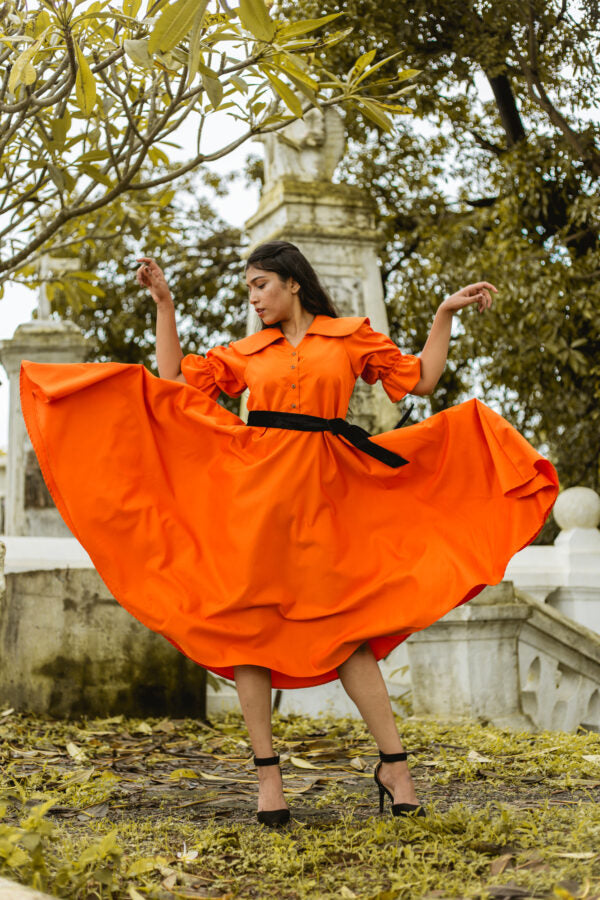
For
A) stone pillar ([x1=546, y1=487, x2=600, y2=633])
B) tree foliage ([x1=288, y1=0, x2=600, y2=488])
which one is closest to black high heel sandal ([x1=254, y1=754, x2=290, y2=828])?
stone pillar ([x1=546, y1=487, x2=600, y2=633])

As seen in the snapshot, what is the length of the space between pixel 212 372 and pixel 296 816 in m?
1.55

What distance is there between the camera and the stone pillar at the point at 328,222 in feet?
20.4

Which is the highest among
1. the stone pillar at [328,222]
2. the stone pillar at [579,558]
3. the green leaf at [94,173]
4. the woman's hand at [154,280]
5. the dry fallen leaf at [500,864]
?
the stone pillar at [328,222]

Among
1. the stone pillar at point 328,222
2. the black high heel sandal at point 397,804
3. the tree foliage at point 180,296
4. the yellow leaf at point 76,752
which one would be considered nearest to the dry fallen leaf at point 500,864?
the black high heel sandal at point 397,804

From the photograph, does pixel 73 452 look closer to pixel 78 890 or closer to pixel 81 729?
pixel 78 890

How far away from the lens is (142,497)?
3.28 m

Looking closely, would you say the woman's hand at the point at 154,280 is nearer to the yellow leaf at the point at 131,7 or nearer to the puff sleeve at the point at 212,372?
the puff sleeve at the point at 212,372

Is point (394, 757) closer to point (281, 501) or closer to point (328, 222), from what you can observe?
point (281, 501)

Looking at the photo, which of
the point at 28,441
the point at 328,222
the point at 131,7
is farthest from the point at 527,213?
the point at 131,7

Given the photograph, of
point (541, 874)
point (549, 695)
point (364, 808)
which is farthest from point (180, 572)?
point (549, 695)

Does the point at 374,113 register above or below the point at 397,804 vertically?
above

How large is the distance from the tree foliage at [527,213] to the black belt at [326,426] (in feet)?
13.7

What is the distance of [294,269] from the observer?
136 inches

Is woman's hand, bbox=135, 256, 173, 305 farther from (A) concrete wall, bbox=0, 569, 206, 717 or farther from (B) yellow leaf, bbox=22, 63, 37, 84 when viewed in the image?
(A) concrete wall, bbox=0, 569, 206, 717
